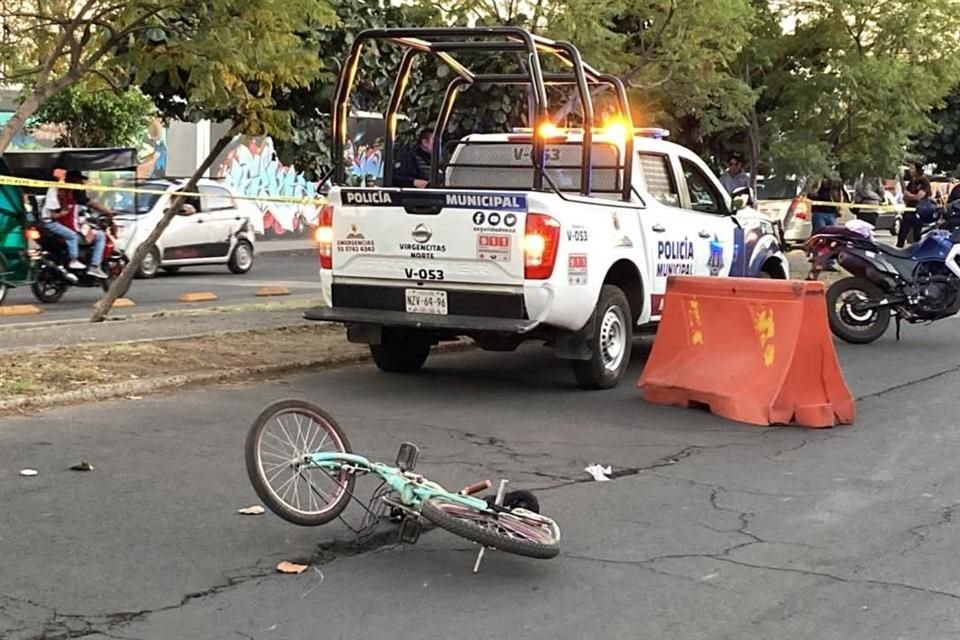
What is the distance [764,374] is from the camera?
890cm

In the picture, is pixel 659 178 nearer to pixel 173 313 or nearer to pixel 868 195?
pixel 173 313

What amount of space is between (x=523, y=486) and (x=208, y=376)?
392 centimetres

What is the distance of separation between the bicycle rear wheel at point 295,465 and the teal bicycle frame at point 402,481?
0.37 ft

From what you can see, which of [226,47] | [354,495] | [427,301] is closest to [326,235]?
[427,301]

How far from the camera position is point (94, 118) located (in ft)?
81.1

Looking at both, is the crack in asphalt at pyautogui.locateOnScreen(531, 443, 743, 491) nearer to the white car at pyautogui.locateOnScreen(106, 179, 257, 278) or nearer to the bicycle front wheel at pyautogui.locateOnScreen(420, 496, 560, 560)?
the bicycle front wheel at pyautogui.locateOnScreen(420, 496, 560, 560)

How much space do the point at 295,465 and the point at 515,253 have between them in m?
3.72

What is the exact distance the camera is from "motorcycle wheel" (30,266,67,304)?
16547 millimetres

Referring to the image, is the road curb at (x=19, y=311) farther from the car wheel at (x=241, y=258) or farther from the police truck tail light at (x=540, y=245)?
the police truck tail light at (x=540, y=245)

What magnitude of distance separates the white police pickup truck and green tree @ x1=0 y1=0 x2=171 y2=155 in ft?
6.60

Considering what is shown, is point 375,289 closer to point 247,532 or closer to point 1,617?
point 247,532

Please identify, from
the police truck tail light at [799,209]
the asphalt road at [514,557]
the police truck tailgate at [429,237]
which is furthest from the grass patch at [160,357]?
the police truck tail light at [799,209]

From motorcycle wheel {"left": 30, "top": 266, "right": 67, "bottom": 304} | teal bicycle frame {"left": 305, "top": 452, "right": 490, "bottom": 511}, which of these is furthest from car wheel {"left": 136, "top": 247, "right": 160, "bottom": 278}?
teal bicycle frame {"left": 305, "top": 452, "right": 490, "bottom": 511}

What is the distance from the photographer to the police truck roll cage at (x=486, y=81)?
9055 millimetres
